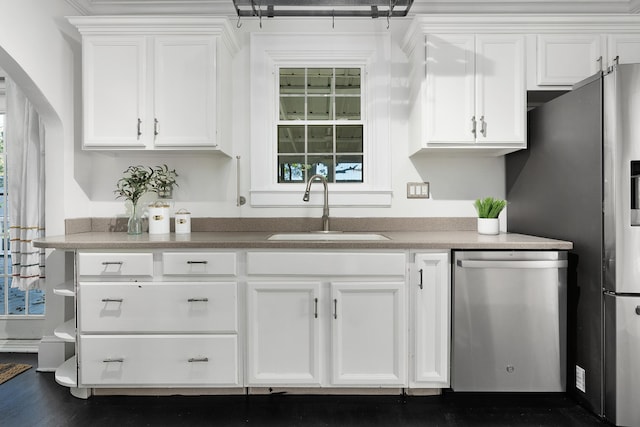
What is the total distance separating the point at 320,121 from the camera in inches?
114

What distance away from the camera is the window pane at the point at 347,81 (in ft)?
9.42

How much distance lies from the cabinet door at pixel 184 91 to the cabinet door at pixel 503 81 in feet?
5.57

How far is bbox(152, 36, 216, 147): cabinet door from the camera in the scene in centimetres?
243

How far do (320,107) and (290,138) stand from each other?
33 cm

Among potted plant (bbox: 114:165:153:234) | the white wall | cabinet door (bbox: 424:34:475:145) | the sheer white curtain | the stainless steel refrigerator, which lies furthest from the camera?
the white wall

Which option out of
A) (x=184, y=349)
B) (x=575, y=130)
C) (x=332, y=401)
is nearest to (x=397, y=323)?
(x=332, y=401)

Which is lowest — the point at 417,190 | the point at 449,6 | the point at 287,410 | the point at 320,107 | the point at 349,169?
the point at 287,410

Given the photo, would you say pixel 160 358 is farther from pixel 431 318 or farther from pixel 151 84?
pixel 151 84

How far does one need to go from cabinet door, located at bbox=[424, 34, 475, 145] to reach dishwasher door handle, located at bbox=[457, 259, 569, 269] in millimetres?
812

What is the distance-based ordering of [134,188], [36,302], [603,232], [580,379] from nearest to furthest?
[603,232] → [580,379] → [134,188] → [36,302]

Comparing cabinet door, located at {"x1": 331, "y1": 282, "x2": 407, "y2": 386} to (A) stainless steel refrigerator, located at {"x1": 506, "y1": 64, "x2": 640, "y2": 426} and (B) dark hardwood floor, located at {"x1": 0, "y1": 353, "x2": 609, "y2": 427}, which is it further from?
(A) stainless steel refrigerator, located at {"x1": 506, "y1": 64, "x2": 640, "y2": 426}

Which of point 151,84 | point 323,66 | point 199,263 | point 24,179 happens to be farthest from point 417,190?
point 24,179

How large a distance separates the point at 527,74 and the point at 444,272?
1.40 m

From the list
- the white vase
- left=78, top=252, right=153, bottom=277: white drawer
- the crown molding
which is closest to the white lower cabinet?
left=78, top=252, right=153, bottom=277: white drawer
